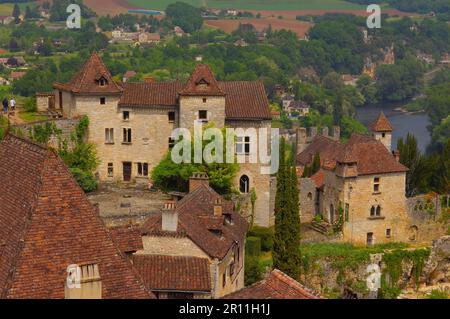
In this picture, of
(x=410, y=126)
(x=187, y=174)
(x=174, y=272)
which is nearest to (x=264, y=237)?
(x=187, y=174)

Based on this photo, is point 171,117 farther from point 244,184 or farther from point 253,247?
point 253,247

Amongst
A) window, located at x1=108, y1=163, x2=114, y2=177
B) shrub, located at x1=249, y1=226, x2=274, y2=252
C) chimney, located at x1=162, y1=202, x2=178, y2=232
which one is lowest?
shrub, located at x1=249, y1=226, x2=274, y2=252

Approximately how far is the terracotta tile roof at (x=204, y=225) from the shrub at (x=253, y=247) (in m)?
6.38

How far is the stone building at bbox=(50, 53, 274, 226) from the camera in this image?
60.9 m

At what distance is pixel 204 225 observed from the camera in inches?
1674

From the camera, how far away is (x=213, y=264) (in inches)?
1538

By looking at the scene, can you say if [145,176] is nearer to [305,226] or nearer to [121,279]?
[305,226]

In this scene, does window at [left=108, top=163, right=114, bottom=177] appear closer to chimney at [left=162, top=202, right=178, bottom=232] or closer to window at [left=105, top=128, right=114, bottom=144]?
window at [left=105, top=128, right=114, bottom=144]

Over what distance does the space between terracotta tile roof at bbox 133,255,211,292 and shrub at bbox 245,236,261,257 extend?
676 inches

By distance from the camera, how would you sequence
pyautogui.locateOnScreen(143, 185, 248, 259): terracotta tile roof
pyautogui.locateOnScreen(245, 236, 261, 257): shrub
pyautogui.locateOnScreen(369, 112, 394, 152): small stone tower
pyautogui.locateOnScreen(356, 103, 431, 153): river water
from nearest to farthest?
pyautogui.locateOnScreen(143, 185, 248, 259): terracotta tile roof, pyautogui.locateOnScreen(245, 236, 261, 257): shrub, pyautogui.locateOnScreen(369, 112, 394, 152): small stone tower, pyautogui.locateOnScreen(356, 103, 431, 153): river water

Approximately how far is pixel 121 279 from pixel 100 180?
137 feet

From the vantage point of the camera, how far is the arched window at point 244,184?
61406mm

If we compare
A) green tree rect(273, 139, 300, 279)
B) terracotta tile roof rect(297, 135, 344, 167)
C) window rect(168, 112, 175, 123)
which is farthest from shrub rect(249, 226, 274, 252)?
terracotta tile roof rect(297, 135, 344, 167)

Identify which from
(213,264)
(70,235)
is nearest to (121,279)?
(70,235)
